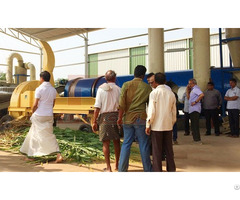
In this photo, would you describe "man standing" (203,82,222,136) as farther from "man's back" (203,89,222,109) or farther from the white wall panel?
the white wall panel

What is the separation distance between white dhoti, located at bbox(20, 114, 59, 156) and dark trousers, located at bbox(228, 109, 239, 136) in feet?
17.1

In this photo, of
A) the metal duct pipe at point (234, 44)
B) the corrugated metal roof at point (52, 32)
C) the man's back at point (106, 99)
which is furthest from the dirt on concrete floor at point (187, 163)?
the corrugated metal roof at point (52, 32)

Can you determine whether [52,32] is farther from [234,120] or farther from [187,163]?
[187,163]

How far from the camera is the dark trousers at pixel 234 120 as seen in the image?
6887mm

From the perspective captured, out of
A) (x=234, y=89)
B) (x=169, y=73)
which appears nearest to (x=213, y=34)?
(x=169, y=73)

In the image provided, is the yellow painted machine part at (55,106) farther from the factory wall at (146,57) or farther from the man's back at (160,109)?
the factory wall at (146,57)

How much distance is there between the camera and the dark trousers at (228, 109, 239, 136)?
6.89 m

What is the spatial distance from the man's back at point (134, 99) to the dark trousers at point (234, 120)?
4531mm

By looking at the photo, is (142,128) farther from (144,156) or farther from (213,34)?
(213,34)

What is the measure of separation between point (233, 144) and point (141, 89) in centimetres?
375

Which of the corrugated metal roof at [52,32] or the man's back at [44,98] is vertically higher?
the corrugated metal roof at [52,32]

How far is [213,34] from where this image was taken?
691 inches

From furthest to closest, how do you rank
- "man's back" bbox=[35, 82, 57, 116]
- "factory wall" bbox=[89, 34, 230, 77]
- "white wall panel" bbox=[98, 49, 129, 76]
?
"white wall panel" bbox=[98, 49, 129, 76]
"factory wall" bbox=[89, 34, 230, 77]
"man's back" bbox=[35, 82, 57, 116]

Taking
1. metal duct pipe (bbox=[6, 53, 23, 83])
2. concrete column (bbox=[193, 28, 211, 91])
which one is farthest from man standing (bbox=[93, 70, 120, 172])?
metal duct pipe (bbox=[6, 53, 23, 83])
